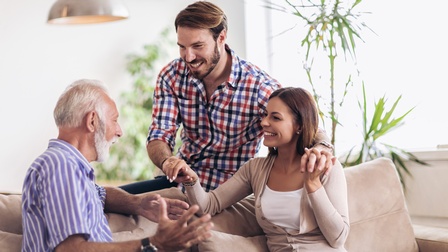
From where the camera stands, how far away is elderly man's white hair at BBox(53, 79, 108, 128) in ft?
7.82

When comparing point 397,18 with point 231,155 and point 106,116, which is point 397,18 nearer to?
point 231,155

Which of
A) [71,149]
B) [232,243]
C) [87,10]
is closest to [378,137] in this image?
[87,10]

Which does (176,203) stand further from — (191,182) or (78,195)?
(78,195)

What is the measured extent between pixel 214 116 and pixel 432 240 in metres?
1.10

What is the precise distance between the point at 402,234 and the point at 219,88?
1.01 metres

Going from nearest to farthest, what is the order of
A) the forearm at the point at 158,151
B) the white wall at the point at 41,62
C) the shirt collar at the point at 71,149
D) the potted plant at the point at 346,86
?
1. the shirt collar at the point at 71,149
2. the forearm at the point at 158,151
3. the potted plant at the point at 346,86
4. the white wall at the point at 41,62

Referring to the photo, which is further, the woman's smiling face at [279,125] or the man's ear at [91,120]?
the woman's smiling face at [279,125]

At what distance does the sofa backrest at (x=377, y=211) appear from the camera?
3.12 meters

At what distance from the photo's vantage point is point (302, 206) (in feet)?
9.03

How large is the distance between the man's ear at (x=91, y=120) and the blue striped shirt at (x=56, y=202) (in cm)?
12

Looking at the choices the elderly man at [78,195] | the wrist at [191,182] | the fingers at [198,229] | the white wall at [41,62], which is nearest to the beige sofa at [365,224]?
the wrist at [191,182]

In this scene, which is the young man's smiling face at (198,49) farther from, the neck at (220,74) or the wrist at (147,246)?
the wrist at (147,246)

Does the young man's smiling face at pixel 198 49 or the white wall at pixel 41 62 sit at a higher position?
the young man's smiling face at pixel 198 49

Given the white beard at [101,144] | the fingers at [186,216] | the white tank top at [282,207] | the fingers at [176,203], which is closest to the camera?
the fingers at [186,216]
